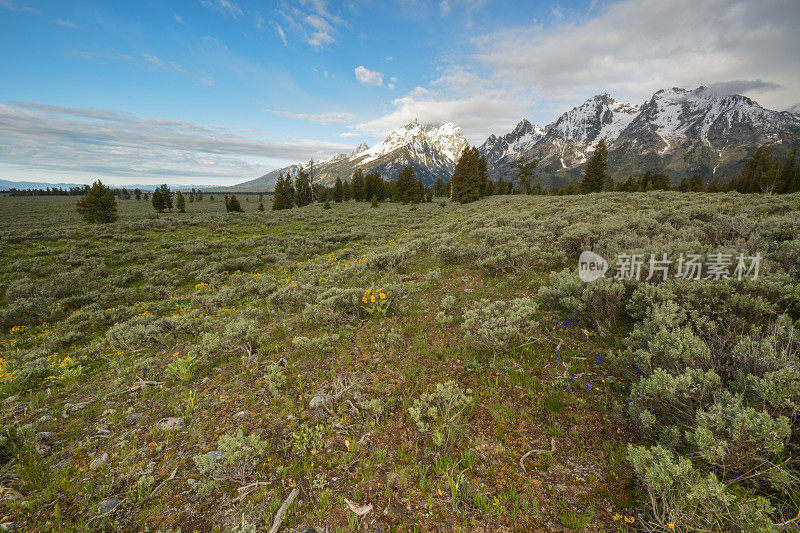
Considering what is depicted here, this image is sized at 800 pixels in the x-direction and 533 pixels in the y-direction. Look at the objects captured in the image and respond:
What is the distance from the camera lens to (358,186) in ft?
269

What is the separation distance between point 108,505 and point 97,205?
55.0m

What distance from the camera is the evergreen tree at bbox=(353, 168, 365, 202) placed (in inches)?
3127

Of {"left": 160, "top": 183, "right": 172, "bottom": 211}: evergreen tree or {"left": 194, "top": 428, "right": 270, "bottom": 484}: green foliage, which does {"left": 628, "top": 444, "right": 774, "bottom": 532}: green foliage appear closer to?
{"left": 194, "top": 428, "right": 270, "bottom": 484}: green foliage

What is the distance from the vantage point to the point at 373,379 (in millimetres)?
5289

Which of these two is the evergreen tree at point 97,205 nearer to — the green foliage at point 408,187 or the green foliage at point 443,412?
the green foliage at point 408,187

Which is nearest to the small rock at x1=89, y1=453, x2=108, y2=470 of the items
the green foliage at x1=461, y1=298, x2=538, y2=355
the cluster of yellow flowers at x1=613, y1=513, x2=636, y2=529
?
the green foliage at x1=461, y1=298, x2=538, y2=355

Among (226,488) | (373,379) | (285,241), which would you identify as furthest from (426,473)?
(285,241)

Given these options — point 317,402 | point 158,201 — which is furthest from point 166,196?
point 317,402

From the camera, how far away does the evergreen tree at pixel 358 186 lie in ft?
261

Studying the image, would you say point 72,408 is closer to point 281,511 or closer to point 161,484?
point 161,484

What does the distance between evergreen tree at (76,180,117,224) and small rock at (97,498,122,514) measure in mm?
52817

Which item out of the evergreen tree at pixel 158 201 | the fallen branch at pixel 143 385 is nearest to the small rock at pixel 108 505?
the fallen branch at pixel 143 385

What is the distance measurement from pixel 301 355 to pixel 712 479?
633 cm

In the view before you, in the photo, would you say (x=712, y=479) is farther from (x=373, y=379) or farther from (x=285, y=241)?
(x=285, y=241)
